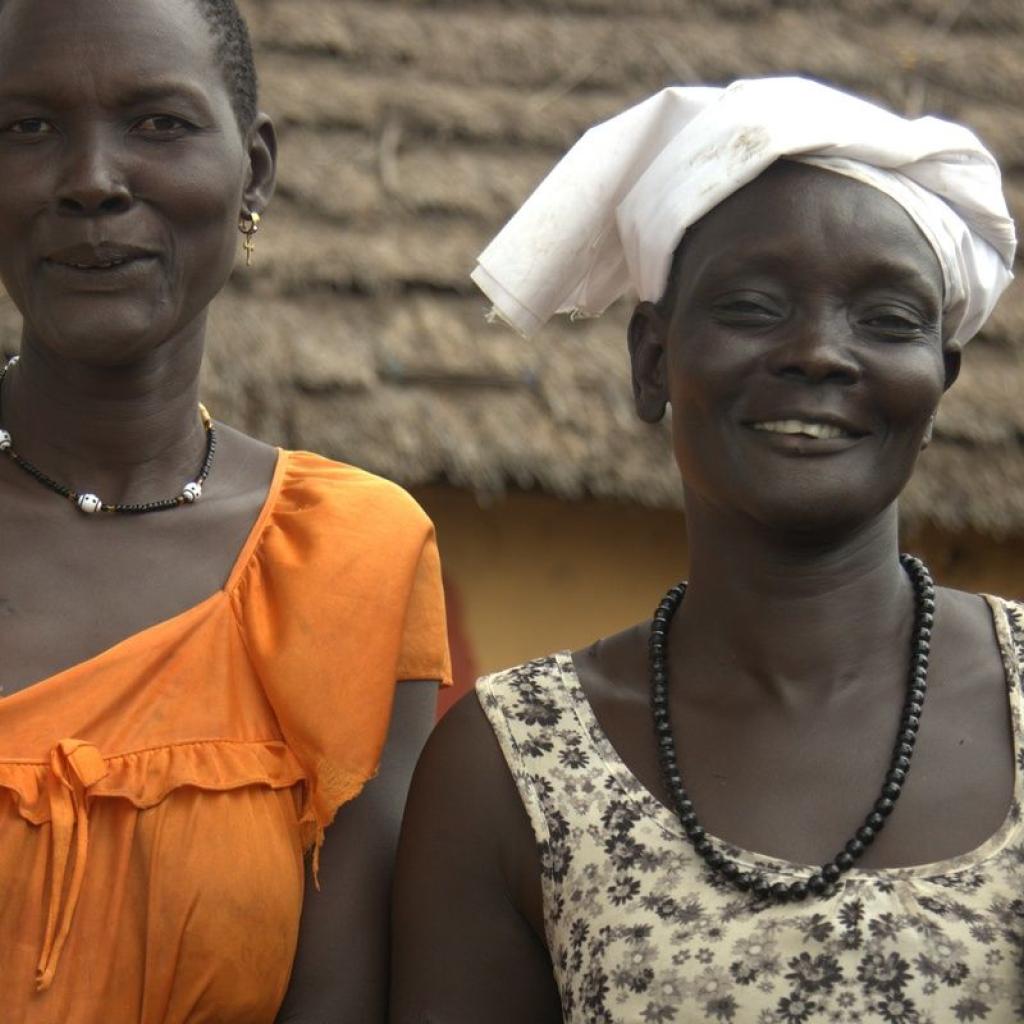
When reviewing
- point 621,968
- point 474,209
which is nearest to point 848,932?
point 621,968

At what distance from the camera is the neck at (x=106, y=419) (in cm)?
334

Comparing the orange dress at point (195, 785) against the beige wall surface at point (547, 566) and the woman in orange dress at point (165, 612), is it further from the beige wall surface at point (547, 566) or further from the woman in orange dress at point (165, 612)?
the beige wall surface at point (547, 566)

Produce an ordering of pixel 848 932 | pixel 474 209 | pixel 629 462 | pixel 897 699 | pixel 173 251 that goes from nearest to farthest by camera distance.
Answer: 1. pixel 848 932
2. pixel 897 699
3. pixel 173 251
4. pixel 629 462
5. pixel 474 209

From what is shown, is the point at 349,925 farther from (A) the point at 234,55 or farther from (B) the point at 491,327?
(B) the point at 491,327

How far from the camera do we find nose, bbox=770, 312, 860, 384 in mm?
2951

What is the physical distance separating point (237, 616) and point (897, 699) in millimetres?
959

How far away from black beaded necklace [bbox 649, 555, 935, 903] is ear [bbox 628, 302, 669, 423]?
29cm

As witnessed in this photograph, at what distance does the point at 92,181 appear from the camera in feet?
10.3

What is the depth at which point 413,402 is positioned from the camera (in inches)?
221

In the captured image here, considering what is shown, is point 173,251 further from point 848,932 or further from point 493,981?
point 848,932

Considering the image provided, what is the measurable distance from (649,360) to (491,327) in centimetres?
261

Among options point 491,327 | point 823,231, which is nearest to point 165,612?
point 823,231

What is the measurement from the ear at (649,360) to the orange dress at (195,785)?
45 cm

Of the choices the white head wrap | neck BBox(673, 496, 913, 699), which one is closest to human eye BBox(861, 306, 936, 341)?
the white head wrap
